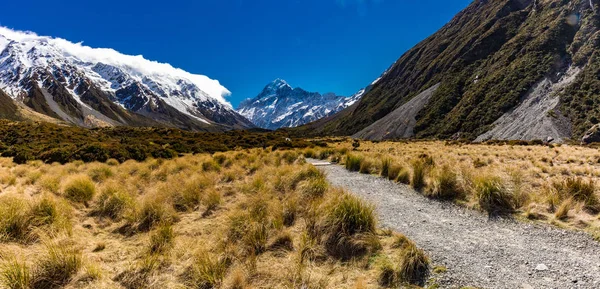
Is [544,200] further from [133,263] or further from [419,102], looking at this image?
[419,102]

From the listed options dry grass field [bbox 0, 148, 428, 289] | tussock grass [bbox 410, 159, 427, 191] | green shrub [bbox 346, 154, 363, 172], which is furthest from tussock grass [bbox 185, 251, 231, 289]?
green shrub [bbox 346, 154, 363, 172]

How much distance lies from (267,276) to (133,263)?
2712 millimetres

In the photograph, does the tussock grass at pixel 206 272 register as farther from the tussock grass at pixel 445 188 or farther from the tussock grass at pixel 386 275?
the tussock grass at pixel 445 188

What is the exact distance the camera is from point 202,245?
5.82 meters

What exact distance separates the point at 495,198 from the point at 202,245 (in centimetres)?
736

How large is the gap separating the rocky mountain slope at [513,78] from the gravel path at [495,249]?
6882 cm

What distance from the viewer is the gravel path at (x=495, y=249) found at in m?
3.95

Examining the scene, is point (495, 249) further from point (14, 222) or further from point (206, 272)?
point (14, 222)

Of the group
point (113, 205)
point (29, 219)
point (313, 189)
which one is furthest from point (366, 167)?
point (29, 219)

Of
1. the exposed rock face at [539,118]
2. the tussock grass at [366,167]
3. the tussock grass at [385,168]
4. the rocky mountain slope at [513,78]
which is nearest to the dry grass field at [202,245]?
the tussock grass at [385,168]

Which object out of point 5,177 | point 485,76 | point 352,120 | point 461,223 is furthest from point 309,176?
point 352,120

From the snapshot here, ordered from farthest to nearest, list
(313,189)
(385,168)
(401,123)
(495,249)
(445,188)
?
(401,123) < (385,168) < (445,188) < (313,189) < (495,249)

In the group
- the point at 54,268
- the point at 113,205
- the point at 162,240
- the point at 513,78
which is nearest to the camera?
the point at 54,268

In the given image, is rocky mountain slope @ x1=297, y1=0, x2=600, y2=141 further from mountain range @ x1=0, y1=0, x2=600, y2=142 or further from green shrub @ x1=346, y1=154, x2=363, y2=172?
green shrub @ x1=346, y1=154, x2=363, y2=172
